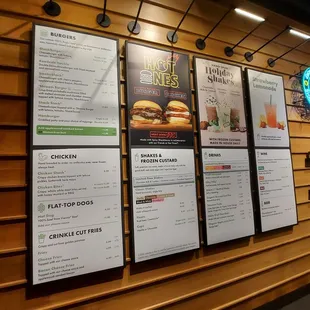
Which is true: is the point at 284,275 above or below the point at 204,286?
below

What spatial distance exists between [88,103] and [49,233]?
2.54 ft

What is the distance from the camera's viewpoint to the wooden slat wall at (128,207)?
3.92ft

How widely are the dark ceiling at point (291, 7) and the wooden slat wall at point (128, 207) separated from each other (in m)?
0.42

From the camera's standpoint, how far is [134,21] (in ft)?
5.30

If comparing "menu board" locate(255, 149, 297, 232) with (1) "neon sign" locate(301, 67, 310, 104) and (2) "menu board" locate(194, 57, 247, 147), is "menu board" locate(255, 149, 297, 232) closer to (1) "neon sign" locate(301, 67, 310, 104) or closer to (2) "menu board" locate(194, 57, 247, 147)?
(2) "menu board" locate(194, 57, 247, 147)

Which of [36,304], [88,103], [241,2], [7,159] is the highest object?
[241,2]

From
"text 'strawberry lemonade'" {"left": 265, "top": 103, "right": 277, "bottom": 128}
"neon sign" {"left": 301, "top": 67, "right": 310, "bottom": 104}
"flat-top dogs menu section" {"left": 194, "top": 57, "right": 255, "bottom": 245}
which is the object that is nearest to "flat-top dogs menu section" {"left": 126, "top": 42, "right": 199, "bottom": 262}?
"flat-top dogs menu section" {"left": 194, "top": 57, "right": 255, "bottom": 245}

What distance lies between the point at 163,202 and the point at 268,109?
139 centimetres

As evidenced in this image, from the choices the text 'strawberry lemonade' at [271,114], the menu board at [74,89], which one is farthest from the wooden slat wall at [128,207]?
the text 'strawberry lemonade' at [271,114]

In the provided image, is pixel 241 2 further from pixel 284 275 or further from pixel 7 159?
pixel 284 275

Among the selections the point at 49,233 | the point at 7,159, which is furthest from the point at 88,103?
the point at 49,233

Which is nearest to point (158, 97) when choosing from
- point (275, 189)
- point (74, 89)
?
point (74, 89)

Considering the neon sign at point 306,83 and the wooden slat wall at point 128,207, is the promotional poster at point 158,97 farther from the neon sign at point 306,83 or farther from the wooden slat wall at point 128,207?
the neon sign at point 306,83

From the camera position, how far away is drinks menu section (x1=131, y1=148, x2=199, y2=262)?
4.77 ft
